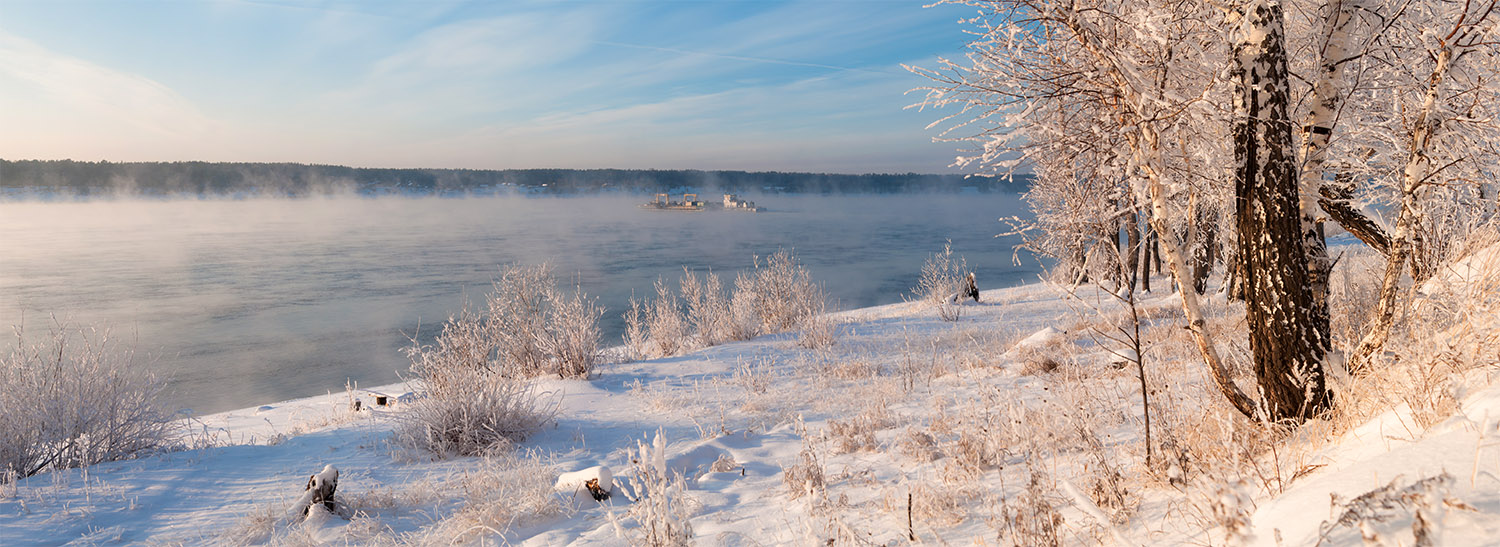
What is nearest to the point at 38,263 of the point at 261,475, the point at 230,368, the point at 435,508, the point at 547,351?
the point at 230,368

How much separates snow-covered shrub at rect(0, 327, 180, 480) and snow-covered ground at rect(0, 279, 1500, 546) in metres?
0.47

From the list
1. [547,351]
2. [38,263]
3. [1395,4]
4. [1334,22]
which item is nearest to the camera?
[1334,22]

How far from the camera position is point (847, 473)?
4621mm

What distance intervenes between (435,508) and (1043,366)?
19.6 feet

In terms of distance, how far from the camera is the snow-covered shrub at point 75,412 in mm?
5668

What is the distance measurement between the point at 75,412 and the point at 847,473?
6482 mm

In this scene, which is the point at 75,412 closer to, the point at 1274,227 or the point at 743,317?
the point at 1274,227

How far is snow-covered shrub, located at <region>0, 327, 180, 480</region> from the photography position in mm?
5668

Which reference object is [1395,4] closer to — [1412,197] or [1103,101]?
[1412,197]

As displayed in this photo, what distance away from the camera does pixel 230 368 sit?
15.9m

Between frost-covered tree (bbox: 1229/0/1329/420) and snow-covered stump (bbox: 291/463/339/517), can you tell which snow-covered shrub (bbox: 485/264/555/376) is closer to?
snow-covered stump (bbox: 291/463/339/517)

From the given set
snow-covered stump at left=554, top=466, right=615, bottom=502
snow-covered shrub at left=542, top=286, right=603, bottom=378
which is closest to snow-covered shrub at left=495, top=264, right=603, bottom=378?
snow-covered shrub at left=542, top=286, right=603, bottom=378

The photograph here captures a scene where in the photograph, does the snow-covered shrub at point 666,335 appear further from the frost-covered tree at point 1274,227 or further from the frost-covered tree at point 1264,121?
the frost-covered tree at point 1274,227

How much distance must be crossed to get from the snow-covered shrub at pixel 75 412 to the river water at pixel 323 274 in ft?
3.38
